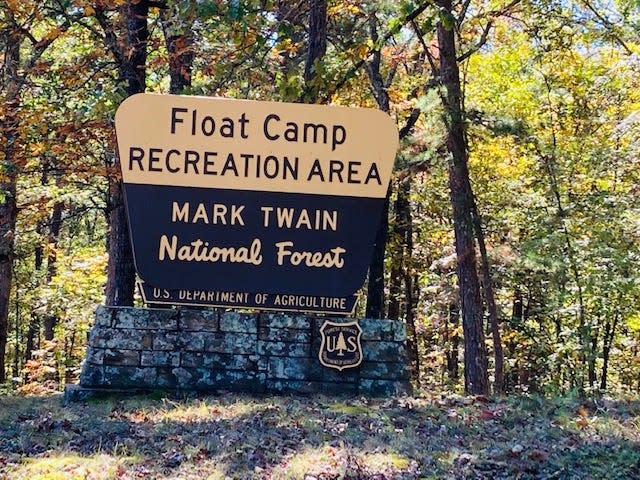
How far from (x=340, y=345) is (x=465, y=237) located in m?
3.59

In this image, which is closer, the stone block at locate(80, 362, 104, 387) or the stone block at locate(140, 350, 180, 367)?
the stone block at locate(80, 362, 104, 387)

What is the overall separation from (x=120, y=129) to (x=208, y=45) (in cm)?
419

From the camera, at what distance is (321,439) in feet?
16.2

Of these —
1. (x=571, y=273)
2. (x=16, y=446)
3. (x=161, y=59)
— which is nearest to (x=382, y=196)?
(x=16, y=446)

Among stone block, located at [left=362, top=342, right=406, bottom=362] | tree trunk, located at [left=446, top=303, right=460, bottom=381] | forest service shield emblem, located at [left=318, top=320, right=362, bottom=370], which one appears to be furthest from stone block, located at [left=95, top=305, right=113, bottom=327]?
tree trunk, located at [left=446, top=303, right=460, bottom=381]

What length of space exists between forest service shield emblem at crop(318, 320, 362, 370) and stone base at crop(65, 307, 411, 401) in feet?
0.21

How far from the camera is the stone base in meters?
7.10

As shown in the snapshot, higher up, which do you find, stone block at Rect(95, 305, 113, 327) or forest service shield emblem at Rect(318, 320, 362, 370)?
stone block at Rect(95, 305, 113, 327)

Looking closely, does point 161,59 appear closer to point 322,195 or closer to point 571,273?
point 322,195

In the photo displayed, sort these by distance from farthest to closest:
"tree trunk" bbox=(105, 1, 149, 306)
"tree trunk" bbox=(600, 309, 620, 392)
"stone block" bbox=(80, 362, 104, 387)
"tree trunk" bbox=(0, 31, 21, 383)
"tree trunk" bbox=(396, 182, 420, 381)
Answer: "tree trunk" bbox=(396, 182, 420, 381) < "tree trunk" bbox=(600, 309, 620, 392) < "tree trunk" bbox=(0, 31, 21, 383) < "tree trunk" bbox=(105, 1, 149, 306) < "stone block" bbox=(80, 362, 104, 387)

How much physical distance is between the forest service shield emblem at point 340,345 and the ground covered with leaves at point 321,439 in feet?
1.85

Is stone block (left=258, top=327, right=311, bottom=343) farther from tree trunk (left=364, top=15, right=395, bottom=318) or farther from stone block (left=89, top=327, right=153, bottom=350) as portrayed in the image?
tree trunk (left=364, top=15, right=395, bottom=318)

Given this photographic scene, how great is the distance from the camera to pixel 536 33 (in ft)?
36.3

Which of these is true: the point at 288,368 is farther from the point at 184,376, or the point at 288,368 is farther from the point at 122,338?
the point at 122,338
